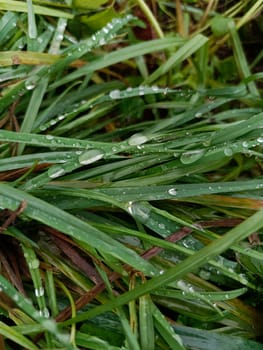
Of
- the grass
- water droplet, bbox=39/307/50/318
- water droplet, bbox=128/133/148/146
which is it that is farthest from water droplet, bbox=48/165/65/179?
water droplet, bbox=39/307/50/318

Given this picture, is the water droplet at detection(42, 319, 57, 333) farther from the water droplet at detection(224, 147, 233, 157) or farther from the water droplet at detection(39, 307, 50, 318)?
the water droplet at detection(224, 147, 233, 157)

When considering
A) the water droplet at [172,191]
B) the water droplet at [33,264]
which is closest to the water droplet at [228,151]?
the water droplet at [172,191]

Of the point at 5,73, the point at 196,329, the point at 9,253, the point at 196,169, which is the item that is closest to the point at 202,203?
the point at 196,169

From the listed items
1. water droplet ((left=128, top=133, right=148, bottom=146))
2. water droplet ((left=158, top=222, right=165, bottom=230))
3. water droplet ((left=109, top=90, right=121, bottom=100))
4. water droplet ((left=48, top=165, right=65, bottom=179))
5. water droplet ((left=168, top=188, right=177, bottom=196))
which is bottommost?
water droplet ((left=158, top=222, right=165, bottom=230))

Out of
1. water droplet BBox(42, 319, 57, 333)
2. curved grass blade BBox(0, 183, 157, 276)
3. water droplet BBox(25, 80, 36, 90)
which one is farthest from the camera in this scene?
water droplet BBox(25, 80, 36, 90)

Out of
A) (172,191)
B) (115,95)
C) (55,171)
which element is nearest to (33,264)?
(55,171)

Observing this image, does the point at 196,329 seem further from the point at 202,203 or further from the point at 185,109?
the point at 185,109

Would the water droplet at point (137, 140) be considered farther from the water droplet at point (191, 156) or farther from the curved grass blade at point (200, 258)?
the curved grass blade at point (200, 258)
